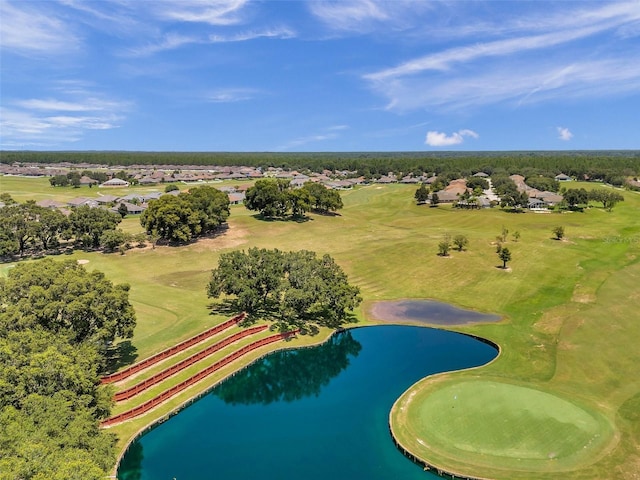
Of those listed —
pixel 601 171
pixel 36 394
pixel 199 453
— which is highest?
pixel 601 171

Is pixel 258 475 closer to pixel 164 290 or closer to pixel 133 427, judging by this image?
pixel 133 427

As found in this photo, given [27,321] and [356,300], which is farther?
[356,300]

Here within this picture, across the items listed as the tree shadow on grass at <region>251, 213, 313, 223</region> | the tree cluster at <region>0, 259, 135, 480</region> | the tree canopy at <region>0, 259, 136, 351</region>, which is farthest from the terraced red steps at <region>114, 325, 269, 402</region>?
the tree shadow on grass at <region>251, 213, 313, 223</region>

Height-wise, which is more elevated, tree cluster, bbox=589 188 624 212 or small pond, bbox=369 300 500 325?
tree cluster, bbox=589 188 624 212

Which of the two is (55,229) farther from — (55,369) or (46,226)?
(55,369)

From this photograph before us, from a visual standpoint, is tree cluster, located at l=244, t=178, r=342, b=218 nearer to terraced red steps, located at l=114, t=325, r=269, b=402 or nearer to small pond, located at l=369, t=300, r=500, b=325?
small pond, located at l=369, t=300, r=500, b=325

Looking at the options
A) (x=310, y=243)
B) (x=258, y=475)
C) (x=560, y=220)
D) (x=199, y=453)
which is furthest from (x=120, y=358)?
(x=560, y=220)

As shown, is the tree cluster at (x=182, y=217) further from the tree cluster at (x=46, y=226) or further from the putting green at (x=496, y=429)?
the putting green at (x=496, y=429)
